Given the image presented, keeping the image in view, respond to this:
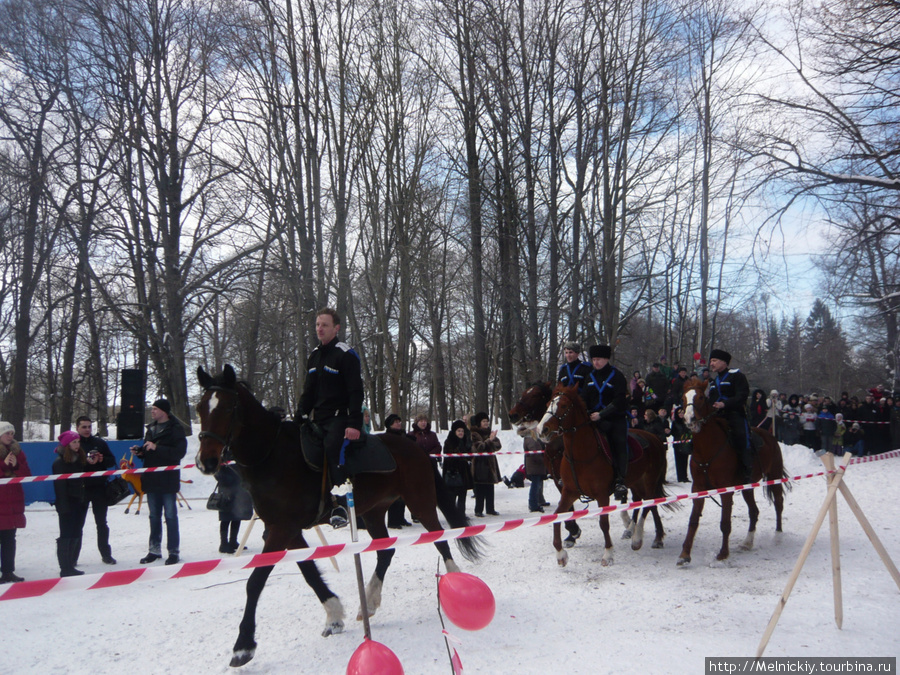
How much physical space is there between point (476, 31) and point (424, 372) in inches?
1356

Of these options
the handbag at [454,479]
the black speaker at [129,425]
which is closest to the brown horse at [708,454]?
the handbag at [454,479]

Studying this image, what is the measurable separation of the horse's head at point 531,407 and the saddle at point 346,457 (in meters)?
3.02

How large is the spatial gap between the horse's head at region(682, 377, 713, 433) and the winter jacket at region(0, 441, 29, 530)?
8337mm

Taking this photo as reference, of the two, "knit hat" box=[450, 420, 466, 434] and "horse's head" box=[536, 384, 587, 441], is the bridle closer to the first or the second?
"horse's head" box=[536, 384, 587, 441]

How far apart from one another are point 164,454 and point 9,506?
6.56 ft

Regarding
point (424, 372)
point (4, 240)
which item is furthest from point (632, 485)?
point (424, 372)

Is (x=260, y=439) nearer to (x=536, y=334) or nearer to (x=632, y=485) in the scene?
(x=632, y=485)

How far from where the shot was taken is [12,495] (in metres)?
7.88

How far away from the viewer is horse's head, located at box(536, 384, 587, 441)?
26.0 ft

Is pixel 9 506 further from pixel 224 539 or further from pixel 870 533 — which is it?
pixel 870 533

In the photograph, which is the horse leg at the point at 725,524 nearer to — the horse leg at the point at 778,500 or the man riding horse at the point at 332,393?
the horse leg at the point at 778,500

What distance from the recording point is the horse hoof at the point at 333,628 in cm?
547

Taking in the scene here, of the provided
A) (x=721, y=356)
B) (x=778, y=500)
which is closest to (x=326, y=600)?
(x=721, y=356)

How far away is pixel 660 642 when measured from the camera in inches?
197
